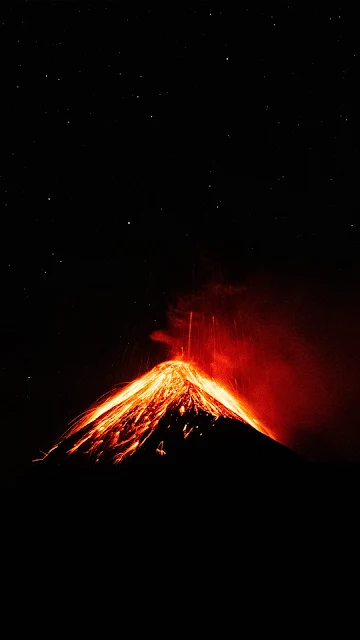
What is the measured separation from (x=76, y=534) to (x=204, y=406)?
9125mm

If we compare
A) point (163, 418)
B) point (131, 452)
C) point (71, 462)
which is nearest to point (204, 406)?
point (163, 418)

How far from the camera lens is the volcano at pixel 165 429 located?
520 inches

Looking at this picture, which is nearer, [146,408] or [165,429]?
[165,429]

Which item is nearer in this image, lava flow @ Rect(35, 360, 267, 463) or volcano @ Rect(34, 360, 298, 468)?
volcano @ Rect(34, 360, 298, 468)

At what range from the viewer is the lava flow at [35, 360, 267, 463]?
52.0ft

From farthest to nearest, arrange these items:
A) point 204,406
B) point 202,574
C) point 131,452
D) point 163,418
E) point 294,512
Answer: point 204,406 < point 163,418 < point 131,452 < point 294,512 < point 202,574

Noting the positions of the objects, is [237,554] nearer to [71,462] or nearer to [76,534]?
[76,534]

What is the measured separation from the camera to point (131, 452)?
14.0m

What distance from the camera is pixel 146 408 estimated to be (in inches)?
746

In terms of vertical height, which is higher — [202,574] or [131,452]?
[131,452]

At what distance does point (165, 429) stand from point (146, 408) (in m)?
3.69

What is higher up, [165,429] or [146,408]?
[146,408]

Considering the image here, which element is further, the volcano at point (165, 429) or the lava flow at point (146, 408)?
the lava flow at point (146, 408)

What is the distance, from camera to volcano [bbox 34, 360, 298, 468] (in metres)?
13.2
